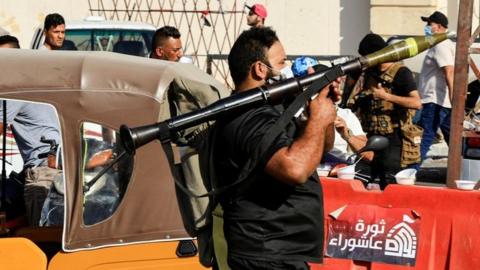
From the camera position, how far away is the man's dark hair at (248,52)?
4602mm

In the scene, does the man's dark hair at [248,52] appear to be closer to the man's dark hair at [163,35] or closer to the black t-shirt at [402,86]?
the black t-shirt at [402,86]

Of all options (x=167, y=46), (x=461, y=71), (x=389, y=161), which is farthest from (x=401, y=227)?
(x=167, y=46)

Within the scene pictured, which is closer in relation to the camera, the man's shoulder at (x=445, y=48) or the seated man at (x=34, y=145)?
the seated man at (x=34, y=145)

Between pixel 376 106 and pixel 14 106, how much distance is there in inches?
108

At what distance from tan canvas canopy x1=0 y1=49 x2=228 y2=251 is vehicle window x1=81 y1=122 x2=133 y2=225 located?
0.04 metres

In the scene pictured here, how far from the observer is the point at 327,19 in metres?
17.3

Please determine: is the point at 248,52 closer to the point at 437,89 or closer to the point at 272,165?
the point at 272,165

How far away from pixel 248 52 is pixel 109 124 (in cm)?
128

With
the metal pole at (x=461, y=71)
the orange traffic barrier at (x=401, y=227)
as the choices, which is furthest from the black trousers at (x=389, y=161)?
the orange traffic barrier at (x=401, y=227)

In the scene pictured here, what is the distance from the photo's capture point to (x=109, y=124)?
5637 millimetres

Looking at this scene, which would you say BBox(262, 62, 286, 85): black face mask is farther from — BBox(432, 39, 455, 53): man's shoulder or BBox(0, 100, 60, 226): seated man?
BBox(432, 39, 455, 53): man's shoulder

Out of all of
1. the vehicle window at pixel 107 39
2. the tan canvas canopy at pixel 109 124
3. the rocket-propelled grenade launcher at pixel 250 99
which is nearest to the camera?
the rocket-propelled grenade launcher at pixel 250 99

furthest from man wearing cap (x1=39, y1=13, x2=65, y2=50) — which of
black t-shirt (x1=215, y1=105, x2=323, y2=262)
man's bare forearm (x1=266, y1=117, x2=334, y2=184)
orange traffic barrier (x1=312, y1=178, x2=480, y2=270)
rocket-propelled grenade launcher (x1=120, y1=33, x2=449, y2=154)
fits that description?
man's bare forearm (x1=266, y1=117, x2=334, y2=184)

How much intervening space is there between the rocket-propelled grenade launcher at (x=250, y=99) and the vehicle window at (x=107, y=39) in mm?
8454
